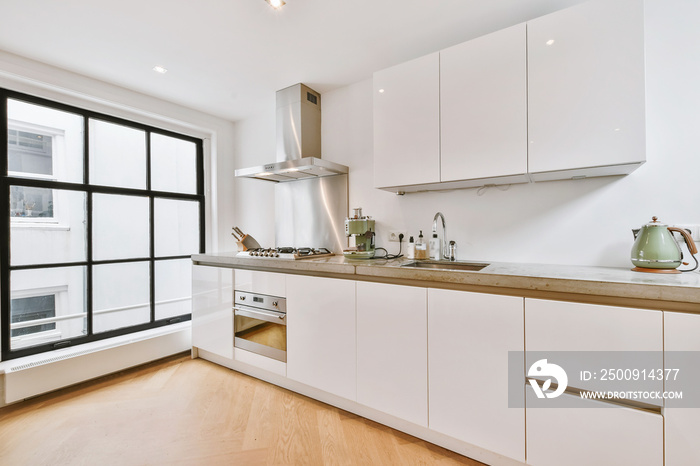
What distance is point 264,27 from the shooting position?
1.85 meters

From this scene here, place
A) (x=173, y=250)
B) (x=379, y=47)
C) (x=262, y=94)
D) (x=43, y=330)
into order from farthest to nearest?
1. (x=173, y=250)
2. (x=262, y=94)
3. (x=43, y=330)
4. (x=379, y=47)

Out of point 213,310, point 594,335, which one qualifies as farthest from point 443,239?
point 213,310

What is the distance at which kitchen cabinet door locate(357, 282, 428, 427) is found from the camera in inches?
61.7

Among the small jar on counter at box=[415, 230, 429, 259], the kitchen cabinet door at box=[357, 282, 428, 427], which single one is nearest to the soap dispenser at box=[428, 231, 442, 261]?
the small jar on counter at box=[415, 230, 429, 259]

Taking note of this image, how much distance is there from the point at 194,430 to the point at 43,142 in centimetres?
259

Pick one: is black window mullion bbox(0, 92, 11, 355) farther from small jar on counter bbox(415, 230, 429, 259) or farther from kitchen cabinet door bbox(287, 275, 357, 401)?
small jar on counter bbox(415, 230, 429, 259)

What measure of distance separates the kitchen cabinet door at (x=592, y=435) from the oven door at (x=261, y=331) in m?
1.58

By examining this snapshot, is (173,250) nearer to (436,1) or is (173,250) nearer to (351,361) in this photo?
(351,361)

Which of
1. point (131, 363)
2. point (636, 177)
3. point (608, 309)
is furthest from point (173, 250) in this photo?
point (636, 177)

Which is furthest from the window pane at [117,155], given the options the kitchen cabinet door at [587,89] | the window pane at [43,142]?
the kitchen cabinet door at [587,89]

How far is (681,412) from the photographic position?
1.05 m

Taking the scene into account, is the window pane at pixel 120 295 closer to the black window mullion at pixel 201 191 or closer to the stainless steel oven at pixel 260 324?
the black window mullion at pixel 201 191

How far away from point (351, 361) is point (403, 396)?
0.37 meters

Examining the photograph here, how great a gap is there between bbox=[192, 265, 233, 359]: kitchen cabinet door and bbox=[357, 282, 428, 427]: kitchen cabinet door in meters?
1.32
